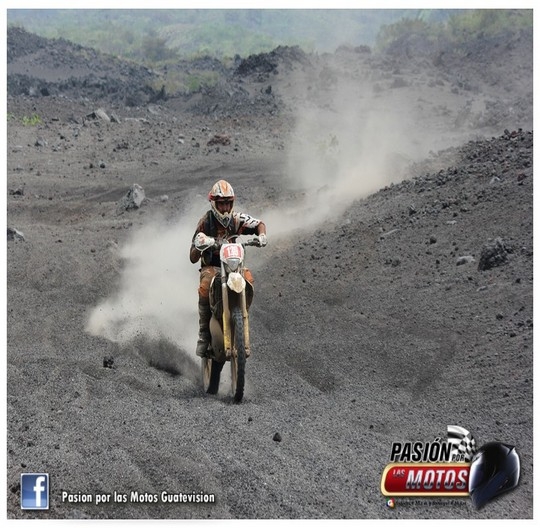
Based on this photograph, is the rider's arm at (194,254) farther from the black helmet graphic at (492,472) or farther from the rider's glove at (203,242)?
the black helmet graphic at (492,472)

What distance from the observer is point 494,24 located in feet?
239

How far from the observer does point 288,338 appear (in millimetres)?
10727

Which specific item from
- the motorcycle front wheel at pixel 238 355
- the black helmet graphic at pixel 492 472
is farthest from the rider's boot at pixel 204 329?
the black helmet graphic at pixel 492 472

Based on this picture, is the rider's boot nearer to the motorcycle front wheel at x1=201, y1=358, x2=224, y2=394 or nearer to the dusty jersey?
the motorcycle front wheel at x1=201, y1=358, x2=224, y2=394

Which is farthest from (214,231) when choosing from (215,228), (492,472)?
(492,472)

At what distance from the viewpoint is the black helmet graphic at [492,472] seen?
20.6 ft

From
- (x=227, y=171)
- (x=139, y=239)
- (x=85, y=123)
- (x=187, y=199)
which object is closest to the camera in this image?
(x=139, y=239)

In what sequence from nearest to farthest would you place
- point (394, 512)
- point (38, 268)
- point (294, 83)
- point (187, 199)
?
point (394, 512) < point (38, 268) < point (187, 199) < point (294, 83)

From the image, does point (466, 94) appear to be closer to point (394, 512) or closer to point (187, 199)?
point (187, 199)

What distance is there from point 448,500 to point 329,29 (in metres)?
98.5

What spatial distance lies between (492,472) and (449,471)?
21.3 inches

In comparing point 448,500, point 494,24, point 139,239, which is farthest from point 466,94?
point 448,500

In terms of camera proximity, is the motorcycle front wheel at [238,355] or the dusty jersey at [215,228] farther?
the dusty jersey at [215,228]

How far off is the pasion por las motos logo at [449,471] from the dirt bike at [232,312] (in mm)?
2000
